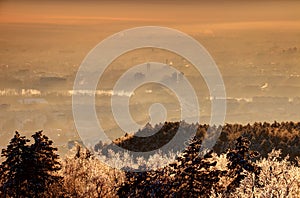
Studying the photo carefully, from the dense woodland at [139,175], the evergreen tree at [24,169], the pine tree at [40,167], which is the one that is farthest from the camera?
the pine tree at [40,167]

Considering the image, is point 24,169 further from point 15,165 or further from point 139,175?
point 139,175

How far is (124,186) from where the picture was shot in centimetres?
7412

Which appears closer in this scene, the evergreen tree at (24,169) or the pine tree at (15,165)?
the pine tree at (15,165)

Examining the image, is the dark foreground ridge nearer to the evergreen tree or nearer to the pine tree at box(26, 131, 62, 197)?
the pine tree at box(26, 131, 62, 197)

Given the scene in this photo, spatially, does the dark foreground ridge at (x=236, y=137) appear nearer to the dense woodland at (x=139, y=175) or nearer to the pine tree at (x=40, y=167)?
the dense woodland at (x=139, y=175)

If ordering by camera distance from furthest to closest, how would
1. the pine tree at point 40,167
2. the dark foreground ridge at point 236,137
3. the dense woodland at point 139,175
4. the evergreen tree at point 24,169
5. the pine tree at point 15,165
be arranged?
the dark foreground ridge at point 236,137 < the pine tree at point 40,167 < the evergreen tree at point 24,169 < the pine tree at point 15,165 < the dense woodland at point 139,175

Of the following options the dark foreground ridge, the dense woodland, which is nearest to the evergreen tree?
the dense woodland

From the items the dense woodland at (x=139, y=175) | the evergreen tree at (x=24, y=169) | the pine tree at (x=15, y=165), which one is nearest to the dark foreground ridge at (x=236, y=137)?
the dense woodland at (x=139, y=175)

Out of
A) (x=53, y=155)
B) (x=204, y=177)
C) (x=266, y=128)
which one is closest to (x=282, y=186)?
(x=204, y=177)

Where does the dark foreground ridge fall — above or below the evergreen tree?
above

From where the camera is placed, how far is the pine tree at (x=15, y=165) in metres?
76.9

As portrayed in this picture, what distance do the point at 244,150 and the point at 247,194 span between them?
1639 cm

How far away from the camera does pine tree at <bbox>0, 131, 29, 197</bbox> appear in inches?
3027

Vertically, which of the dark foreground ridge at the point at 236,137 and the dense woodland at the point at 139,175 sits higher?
the dark foreground ridge at the point at 236,137
